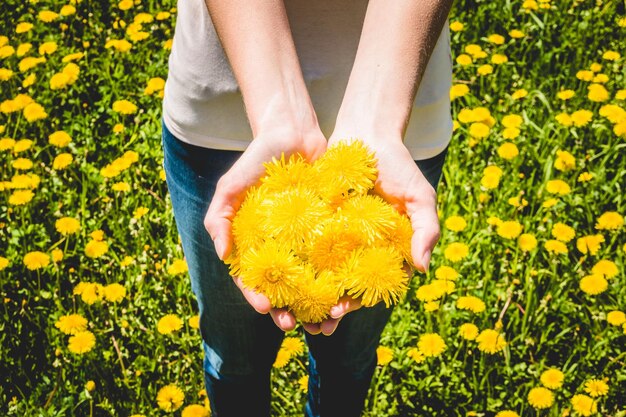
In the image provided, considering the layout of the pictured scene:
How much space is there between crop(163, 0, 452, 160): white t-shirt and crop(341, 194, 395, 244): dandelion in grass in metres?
0.24

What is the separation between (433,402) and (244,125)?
1150 millimetres

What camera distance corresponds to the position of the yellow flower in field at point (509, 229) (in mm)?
2098

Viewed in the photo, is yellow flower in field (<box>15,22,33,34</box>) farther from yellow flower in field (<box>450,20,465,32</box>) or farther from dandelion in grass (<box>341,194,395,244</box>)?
dandelion in grass (<box>341,194,395,244</box>)

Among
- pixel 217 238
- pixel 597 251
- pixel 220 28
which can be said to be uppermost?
pixel 220 28

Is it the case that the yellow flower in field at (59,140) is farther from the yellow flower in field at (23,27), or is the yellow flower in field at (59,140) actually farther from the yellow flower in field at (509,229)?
the yellow flower in field at (509,229)

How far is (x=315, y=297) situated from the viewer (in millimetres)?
1050

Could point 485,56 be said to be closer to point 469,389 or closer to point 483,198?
point 483,198

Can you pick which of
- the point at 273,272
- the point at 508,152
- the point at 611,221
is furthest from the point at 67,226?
the point at 611,221

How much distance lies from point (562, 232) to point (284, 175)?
1.38m

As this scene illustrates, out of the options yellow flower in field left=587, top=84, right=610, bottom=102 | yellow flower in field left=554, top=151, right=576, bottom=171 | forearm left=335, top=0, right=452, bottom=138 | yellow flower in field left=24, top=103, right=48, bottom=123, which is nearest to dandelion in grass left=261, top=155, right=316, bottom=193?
forearm left=335, top=0, right=452, bottom=138

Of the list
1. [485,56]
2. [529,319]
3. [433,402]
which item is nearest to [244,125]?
[433,402]

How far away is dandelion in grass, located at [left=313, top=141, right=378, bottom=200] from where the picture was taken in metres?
1.06

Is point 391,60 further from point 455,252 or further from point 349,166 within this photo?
point 455,252

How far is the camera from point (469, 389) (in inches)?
77.4
